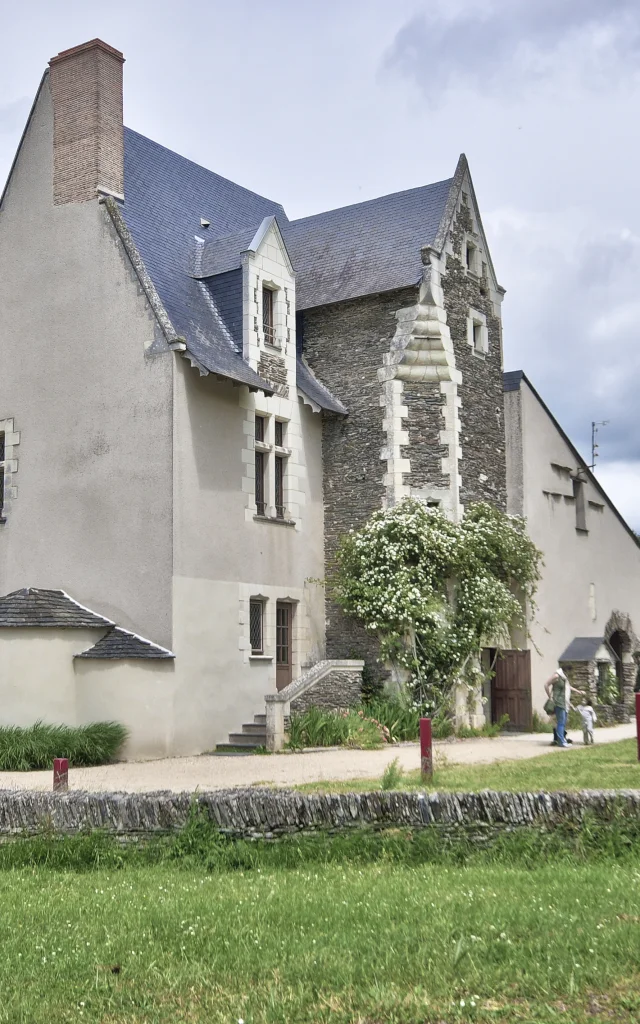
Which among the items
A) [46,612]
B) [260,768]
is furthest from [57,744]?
[260,768]

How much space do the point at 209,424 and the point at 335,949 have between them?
46.3 feet

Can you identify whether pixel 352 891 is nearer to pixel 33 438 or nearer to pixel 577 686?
pixel 33 438

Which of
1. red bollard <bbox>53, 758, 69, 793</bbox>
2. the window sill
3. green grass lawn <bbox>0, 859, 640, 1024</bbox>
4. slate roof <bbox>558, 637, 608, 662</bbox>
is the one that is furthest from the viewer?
slate roof <bbox>558, 637, 608, 662</bbox>

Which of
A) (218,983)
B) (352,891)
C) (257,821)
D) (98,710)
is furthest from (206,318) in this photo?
(218,983)

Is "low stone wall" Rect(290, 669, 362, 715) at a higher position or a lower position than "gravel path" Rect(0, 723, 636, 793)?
higher

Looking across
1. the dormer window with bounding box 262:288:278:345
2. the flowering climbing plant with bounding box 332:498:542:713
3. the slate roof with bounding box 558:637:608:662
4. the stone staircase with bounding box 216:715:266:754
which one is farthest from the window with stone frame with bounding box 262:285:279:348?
the slate roof with bounding box 558:637:608:662

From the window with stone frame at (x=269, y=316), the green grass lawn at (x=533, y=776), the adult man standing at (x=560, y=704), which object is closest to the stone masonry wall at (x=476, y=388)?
the window with stone frame at (x=269, y=316)

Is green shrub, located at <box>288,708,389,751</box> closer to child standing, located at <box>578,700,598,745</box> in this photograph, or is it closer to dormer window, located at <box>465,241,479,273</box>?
child standing, located at <box>578,700,598,745</box>

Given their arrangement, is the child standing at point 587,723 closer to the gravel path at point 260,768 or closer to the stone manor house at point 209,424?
the gravel path at point 260,768

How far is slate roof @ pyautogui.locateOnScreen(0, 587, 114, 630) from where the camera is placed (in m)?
17.8

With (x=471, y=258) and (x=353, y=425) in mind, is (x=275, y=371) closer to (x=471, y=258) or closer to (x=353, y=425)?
(x=353, y=425)

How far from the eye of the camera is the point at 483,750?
17359 millimetres

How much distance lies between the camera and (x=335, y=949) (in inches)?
224

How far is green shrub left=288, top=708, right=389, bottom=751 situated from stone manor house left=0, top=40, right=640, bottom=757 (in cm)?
37
